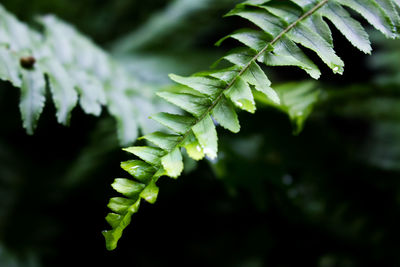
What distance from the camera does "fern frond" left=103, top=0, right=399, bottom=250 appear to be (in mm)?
593

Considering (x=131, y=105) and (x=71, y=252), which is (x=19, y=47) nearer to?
(x=131, y=105)

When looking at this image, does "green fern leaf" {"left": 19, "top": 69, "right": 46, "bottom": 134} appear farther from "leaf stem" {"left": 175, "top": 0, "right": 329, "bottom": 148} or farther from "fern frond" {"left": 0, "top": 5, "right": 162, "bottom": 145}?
"leaf stem" {"left": 175, "top": 0, "right": 329, "bottom": 148}

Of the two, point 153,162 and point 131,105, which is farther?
point 131,105

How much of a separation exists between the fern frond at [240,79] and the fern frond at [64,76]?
29 cm

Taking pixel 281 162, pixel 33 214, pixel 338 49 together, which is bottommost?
pixel 281 162

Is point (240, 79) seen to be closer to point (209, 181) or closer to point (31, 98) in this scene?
point (31, 98)

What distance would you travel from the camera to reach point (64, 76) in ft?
2.98

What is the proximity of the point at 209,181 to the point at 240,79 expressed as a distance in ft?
2.45

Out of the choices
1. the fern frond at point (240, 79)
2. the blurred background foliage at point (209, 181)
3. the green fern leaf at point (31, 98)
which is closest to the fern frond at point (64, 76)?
the green fern leaf at point (31, 98)

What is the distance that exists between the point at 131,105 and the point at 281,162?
51 centimetres

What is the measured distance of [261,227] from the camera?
1301mm

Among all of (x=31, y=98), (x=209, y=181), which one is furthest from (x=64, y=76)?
(x=209, y=181)

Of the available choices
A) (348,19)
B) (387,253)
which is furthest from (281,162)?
(348,19)

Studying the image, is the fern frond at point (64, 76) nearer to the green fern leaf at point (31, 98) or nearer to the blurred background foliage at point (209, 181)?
the green fern leaf at point (31, 98)
